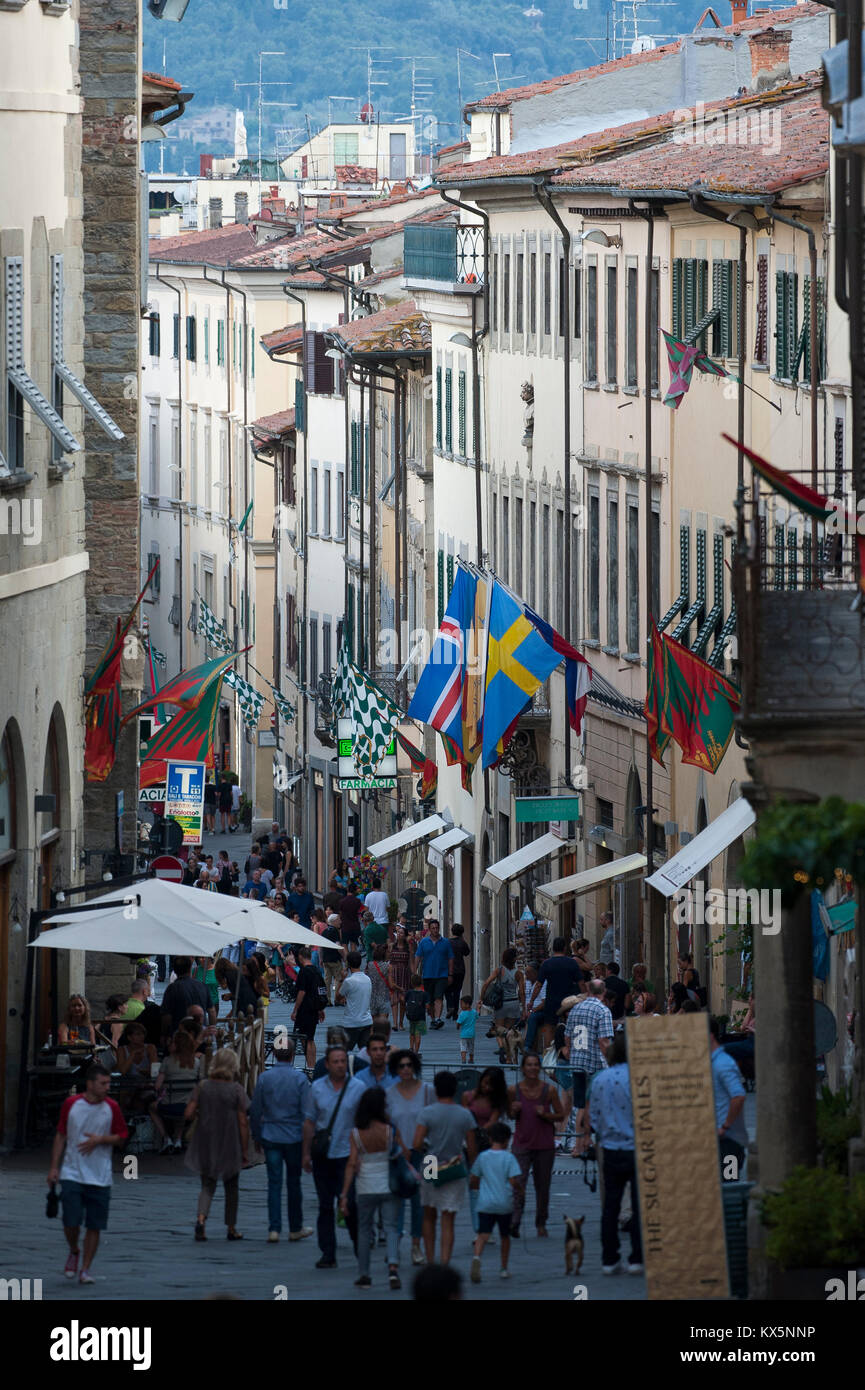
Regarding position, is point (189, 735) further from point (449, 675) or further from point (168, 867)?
point (449, 675)

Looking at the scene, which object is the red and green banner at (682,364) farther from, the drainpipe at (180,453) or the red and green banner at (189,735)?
the drainpipe at (180,453)

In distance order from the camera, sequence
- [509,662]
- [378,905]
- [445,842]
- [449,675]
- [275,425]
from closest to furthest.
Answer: [509,662]
[449,675]
[378,905]
[445,842]
[275,425]

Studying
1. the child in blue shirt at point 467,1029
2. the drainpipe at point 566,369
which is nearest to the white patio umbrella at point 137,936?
the child in blue shirt at point 467,1029

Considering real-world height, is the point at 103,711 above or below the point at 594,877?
above

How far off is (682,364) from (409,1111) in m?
17.1

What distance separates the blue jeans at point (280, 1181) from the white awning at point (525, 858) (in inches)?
925

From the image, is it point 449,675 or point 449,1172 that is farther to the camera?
point 449,675

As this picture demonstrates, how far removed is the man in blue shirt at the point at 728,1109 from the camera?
702 inches

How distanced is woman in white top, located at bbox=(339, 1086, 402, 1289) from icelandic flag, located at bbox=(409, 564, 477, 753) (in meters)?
20.3

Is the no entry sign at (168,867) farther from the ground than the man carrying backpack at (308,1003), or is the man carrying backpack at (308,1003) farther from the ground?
the no entry sign at (168,867)

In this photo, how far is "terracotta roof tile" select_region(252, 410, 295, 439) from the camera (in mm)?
74250

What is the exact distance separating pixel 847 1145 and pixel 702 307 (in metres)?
21.7

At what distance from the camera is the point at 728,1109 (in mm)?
17984

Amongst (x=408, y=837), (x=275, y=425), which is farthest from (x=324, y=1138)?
(x=275, y=425)
